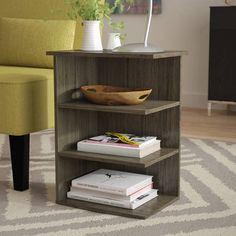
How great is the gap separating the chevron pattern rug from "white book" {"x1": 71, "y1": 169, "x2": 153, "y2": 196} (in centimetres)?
9

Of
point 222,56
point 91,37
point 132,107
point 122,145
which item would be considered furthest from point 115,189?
point 222,56

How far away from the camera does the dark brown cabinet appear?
3.73 metres

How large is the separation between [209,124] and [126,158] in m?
1.79

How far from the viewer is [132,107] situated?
1.88 metres

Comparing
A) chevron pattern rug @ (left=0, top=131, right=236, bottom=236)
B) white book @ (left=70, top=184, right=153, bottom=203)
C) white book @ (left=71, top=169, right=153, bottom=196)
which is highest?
white book @ (left=71, top=169, right=153, bottom=196)

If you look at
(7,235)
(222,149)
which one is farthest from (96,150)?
(222,149)

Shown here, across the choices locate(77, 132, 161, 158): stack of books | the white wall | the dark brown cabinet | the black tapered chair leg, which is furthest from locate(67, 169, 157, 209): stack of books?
the white wall

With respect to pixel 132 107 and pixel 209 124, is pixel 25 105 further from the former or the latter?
pixel 209 124

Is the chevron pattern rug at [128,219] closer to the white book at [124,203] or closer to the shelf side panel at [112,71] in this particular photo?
the white book at [124,203]

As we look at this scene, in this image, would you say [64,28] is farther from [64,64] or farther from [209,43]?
[209,43]

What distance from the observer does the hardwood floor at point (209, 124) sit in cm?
325

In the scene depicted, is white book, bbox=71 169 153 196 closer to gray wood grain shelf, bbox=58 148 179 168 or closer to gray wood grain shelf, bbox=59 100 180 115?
gray wood grain shelf, bbox=58 148 179 168

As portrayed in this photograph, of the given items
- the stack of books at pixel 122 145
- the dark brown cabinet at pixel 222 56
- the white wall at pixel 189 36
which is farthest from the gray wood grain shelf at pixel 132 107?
the white wall at pixel 189 36

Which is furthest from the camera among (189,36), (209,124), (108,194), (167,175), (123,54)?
(189,36)
